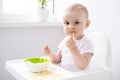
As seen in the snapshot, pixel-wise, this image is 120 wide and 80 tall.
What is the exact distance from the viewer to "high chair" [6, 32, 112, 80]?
76 centimetres

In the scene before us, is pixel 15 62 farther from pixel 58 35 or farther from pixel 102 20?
pixel 58 35

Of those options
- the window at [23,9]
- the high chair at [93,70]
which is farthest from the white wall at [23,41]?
the high chair at [93,70]

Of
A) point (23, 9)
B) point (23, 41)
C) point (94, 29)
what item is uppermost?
point (23, 9)

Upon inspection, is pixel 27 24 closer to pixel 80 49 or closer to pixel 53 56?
pixel 53 56

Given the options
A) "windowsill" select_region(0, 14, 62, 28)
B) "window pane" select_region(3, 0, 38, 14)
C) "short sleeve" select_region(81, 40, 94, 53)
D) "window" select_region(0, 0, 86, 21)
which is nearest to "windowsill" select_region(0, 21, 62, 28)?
"windowsill" select_region(0, 14, 62, 28)

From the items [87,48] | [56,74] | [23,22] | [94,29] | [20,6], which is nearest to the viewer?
[56,74]

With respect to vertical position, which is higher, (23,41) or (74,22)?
(74,22)

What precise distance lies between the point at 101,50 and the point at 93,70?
0.18 meters

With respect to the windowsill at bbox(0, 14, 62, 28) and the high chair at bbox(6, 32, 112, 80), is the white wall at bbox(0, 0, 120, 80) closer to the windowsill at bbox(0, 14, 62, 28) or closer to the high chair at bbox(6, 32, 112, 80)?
the windowsill at bbox(0, 14, 62, 28)

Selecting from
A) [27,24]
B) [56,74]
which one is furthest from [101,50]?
[27,24]

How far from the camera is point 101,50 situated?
3.26 feet

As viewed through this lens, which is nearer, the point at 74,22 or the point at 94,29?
the point at 74,22

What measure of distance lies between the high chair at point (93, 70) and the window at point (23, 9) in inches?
26.4

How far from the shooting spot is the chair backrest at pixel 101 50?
0.94 m
